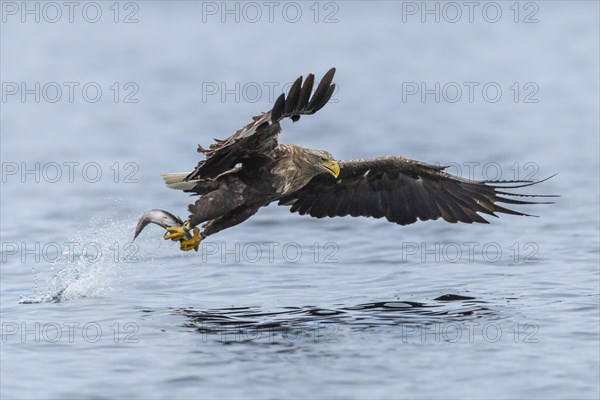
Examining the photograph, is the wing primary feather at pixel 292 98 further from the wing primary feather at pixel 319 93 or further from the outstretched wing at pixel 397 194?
the outstretched wing at pixel 397 194

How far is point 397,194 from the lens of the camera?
13.0m

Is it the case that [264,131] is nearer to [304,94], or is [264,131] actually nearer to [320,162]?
[304,94]

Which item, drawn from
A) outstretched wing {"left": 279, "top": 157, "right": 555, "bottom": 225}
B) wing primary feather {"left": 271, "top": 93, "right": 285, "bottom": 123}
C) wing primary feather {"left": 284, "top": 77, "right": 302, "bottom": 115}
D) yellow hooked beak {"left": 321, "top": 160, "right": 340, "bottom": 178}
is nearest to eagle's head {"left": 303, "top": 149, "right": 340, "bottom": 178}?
yellow hooked beak {"left": 321, "top": 160, "right": 340, "bottom": 178}

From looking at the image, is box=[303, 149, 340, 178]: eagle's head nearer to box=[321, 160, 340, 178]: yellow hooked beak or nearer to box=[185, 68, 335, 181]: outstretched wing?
box=[321, 160, 340, 178]: yellow hooked beak

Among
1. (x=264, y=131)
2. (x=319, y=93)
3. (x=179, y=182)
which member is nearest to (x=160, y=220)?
(x=179, y=182)

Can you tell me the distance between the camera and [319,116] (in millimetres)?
24594

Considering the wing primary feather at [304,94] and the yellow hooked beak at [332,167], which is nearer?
the wing primary feather at [304,94]

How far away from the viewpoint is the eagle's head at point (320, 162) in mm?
→ 11453

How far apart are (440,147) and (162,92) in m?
6.94

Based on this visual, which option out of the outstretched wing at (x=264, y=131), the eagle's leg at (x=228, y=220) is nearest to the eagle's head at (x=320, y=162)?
the outstretched wing at (x=264, y=131)

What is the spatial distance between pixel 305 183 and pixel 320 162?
221 mm

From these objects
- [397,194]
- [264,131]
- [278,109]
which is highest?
[278,109]

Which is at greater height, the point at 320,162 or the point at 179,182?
the point at 320,162

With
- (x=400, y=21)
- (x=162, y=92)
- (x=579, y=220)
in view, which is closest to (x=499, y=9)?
(x=400, y=21)
